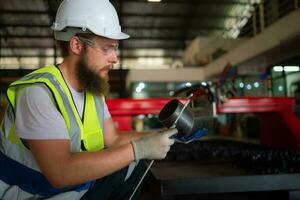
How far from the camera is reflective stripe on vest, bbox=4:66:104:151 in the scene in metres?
1.29

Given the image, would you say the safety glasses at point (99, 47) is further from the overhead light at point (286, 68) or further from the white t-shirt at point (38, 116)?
the overhead light at point (286, 68)

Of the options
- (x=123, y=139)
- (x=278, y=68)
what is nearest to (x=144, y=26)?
(x=278, y=68)

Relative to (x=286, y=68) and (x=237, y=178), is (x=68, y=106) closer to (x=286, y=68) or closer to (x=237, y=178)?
(x=237, y=178)

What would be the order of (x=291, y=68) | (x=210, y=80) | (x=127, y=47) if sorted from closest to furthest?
(x=291, y=68) < (x=210, y=80) < (x=127, y=47)

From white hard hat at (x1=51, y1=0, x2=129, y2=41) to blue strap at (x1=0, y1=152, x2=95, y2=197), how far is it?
605mm

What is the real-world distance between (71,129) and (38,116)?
174 millimetres

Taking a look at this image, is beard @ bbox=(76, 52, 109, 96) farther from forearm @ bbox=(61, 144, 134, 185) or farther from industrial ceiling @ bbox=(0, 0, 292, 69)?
industrial ceiling @ bbox=(0, 0, 292, 69)

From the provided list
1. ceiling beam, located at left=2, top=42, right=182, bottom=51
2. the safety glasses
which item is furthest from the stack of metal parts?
ceiling beam, located at left=2, top=42, right=182, bottom=51

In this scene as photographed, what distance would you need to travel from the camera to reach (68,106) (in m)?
1.34

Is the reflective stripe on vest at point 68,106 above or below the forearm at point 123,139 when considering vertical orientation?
above

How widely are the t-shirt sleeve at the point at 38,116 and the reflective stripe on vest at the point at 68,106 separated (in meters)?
0.04

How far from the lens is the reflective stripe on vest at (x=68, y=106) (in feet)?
4.24

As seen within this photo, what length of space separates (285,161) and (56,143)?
4.76 ft

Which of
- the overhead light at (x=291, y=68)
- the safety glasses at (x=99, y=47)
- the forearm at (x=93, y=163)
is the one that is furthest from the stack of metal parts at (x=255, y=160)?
the overhead light at (x=291, y=68)
